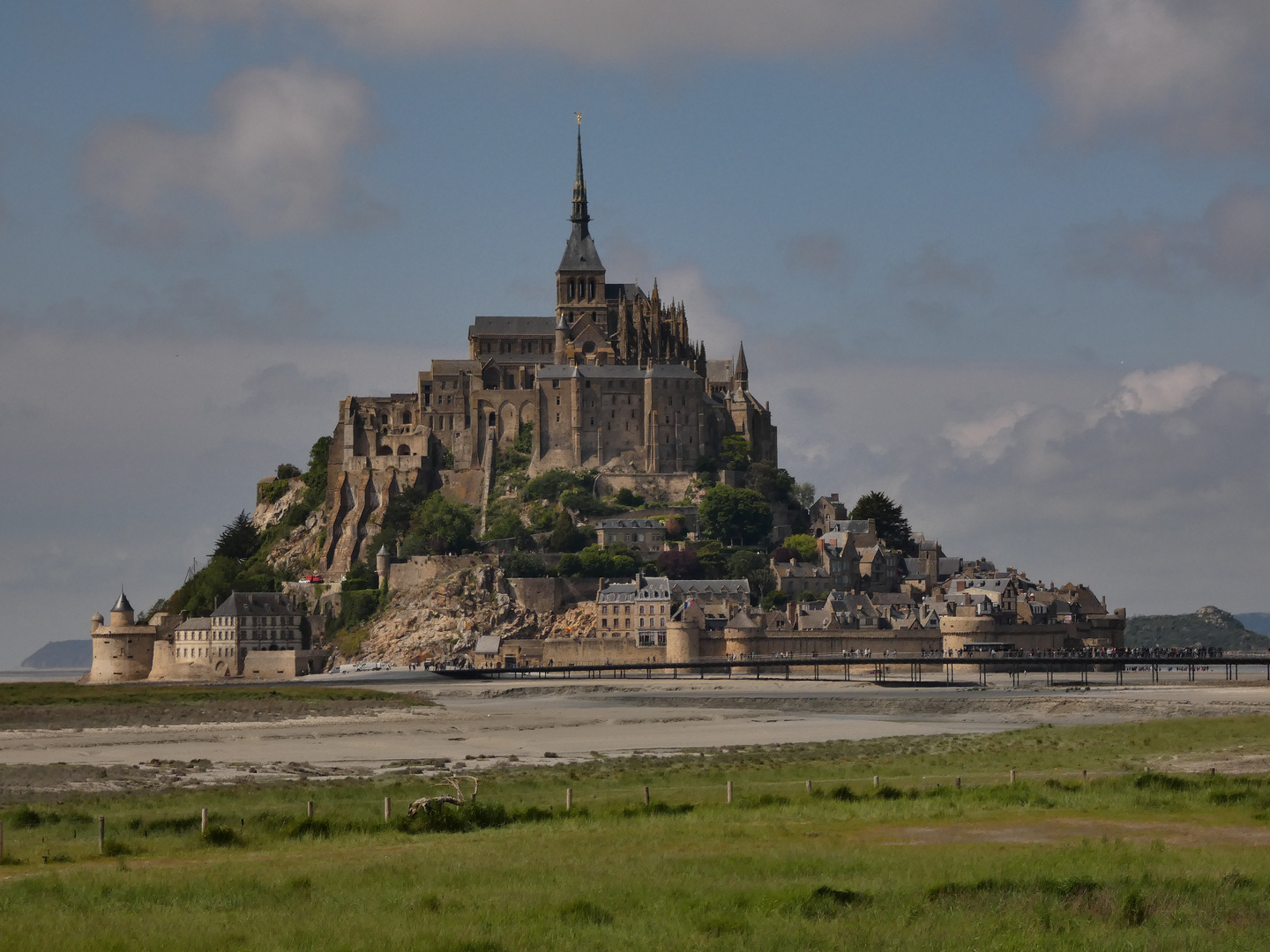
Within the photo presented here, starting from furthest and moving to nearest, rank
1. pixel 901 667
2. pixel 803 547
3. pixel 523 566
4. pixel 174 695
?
pixel 803 547 < pixel 523 566 < pixel 901 667 < pixel 174 695

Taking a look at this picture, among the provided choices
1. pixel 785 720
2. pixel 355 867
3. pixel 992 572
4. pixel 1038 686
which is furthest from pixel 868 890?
pixel 992 572

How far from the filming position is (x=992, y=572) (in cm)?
13225

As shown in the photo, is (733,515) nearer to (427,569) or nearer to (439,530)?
(439,530)

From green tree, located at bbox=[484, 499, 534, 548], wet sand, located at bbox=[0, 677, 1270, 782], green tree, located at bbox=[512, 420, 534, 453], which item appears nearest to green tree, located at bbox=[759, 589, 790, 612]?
green tree, located at bbox=[484, 499, 534, 548]

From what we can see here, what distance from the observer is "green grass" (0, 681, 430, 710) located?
78.0m

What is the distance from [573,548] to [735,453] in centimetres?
1783

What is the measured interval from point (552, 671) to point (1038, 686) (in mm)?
34320

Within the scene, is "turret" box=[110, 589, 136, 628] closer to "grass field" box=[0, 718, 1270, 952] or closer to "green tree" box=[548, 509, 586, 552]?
"green tree" box=[548, 509, 586, 552]

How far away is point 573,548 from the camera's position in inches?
5030

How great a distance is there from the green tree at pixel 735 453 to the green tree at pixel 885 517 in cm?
991

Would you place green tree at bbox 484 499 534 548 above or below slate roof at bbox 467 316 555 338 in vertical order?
below

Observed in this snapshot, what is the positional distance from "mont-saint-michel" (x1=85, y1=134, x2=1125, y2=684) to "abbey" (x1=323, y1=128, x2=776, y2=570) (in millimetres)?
164

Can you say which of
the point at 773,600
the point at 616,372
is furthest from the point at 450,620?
the point at 616,372

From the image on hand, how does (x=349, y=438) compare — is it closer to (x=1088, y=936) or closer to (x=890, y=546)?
(x=890, y=546)
